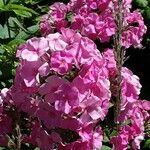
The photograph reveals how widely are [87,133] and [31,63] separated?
0.31m

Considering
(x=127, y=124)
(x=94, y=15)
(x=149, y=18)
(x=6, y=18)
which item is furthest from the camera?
(x=149, y=18)

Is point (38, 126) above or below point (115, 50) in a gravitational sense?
below

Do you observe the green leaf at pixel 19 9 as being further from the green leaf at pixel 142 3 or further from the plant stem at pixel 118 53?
the green leaf at pixel 142 3

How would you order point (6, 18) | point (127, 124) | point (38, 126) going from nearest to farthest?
point (38, 126) → point (127, 124) → point (6, 18)

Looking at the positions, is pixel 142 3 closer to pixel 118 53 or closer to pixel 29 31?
pixel 29 31

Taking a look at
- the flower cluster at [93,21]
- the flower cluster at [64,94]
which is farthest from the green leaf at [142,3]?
the flower cluster at [64,94]

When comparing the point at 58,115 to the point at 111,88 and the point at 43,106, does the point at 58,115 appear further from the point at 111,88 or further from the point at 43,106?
the point at 111,88

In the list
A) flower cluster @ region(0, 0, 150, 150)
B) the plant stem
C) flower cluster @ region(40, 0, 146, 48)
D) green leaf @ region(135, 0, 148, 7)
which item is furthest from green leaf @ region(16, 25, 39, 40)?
the plant stem

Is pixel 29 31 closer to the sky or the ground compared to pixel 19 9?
closer to the ground

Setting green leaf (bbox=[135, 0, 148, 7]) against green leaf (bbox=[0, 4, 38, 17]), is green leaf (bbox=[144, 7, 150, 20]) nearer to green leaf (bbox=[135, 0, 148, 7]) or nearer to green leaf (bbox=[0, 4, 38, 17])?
green leaf (bbox=[135, 0, 148, 7])

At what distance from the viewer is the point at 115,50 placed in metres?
2.16

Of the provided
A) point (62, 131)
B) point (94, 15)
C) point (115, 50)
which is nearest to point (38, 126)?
point (62, 131)

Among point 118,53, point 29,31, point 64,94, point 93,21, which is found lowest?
point 29,31

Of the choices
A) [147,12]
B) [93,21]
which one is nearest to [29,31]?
[93,21]
